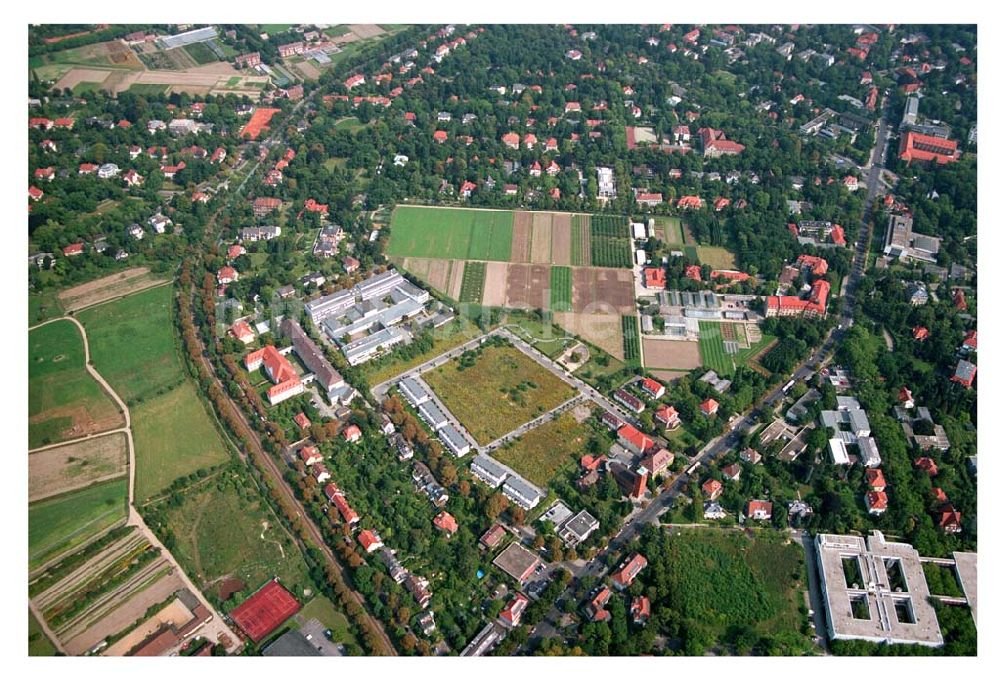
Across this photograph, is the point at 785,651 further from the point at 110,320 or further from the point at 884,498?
the point at 110,320

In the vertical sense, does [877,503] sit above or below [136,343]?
below

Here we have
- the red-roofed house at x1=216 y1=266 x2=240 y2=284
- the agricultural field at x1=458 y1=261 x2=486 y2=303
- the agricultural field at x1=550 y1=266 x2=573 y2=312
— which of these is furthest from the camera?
the red-roofed house at x1=216 y1=266 x2=240 y2=284

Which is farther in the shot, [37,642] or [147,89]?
[147,89]

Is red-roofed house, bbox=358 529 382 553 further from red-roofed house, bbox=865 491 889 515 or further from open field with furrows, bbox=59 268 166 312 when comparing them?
open field with furrows, bbox=59 268 166 312

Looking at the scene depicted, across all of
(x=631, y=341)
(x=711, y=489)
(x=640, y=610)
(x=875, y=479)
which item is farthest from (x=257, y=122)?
(x=875, y=479)

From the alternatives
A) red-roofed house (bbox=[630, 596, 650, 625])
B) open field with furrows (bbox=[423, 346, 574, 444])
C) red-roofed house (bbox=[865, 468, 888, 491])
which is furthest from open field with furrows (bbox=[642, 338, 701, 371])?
red-roofed house (bbox=[630, 596, 650, 625])

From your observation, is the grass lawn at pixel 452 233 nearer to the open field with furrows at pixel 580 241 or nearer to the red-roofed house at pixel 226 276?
the open field with furrows at pixel 580 241

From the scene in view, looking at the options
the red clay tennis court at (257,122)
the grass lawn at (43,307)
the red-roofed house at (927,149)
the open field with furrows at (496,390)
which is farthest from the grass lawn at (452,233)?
the red-roofed house at (927,149)

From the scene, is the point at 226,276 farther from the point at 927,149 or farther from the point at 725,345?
the point at 927,149
